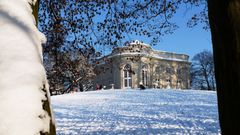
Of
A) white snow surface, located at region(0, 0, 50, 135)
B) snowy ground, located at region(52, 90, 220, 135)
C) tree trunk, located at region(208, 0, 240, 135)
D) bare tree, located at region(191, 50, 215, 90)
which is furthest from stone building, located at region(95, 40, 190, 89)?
white snow surface, located at region(0, 0, 50, 135)

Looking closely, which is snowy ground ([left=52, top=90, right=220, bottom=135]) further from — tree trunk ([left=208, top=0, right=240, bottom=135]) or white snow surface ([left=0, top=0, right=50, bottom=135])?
white snow surface ([left=0, top=0, right=50, bottom=135])

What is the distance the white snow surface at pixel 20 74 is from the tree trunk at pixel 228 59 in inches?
105

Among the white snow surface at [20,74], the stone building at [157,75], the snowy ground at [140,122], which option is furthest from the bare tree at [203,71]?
the white snow surface at [20,74]

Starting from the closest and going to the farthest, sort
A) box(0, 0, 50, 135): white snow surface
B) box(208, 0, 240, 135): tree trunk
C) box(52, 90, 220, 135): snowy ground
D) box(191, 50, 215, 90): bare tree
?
1. box(0, 0, 50, 135): white snow surface
2. box(208, 0, 240, 135): tree trunk
3. box(52, 90, 220, 135): snowy ground
4. box(191, 50, 215, 90): bare tree

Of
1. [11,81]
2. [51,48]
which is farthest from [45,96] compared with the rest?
[51,48]

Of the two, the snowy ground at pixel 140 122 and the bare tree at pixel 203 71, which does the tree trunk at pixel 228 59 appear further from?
the bare tree at pixel 203 71

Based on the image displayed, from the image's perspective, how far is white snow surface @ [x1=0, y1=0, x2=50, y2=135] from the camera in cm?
152

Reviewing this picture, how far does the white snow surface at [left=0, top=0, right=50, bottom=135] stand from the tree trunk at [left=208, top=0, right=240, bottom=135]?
2.66m

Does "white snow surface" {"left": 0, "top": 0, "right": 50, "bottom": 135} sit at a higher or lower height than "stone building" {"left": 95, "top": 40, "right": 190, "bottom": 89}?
lower

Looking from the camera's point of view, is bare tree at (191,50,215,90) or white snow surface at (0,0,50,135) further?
bare tree at (191,50,215,90)

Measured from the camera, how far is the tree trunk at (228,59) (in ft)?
13.9

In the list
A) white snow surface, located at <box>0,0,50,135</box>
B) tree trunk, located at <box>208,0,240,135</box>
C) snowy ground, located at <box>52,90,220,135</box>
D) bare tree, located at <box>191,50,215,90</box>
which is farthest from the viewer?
bare tree, located at <box>191,50,215,90</box>

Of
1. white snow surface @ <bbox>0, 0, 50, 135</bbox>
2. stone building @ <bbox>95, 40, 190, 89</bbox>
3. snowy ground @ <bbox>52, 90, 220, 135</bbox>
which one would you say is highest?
stone building @ <bbox>95, 40, 190, 89</bbox>

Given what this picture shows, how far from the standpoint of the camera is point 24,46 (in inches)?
74.7
